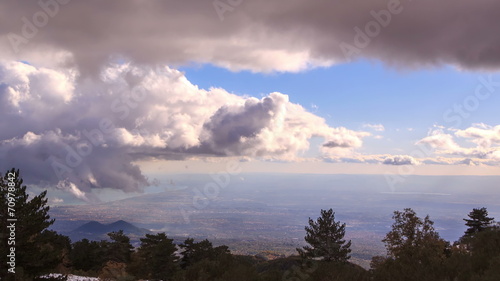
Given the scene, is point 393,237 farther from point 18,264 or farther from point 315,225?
point 18,264

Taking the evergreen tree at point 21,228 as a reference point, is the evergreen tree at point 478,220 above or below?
below

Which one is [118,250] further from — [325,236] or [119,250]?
[325,236]

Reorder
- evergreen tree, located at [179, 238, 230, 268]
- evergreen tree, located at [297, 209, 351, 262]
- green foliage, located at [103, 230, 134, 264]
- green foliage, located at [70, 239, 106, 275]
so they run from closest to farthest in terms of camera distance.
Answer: evergreen tree, located at [179, 238, 230, 268]
green foliage, located at [70, 239, 106, 275]
evergreen tree, located at [297, 209, 351, 262]
green foliage, located at [103, 230, 134, 264]

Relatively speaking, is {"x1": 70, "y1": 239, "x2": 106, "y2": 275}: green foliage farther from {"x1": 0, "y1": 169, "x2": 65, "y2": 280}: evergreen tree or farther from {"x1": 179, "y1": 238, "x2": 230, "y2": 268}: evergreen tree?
{"x1": 0, "y1": 169, "x2": 65, "y2": 280}: evergreen tree

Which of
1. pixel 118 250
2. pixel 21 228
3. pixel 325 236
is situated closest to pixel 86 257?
pixel 118 250

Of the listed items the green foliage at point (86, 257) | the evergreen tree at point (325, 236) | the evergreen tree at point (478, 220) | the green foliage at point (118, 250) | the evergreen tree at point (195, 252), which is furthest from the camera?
the green foliage at point (118, 250)

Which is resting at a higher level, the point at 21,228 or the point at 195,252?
the point at 21,228

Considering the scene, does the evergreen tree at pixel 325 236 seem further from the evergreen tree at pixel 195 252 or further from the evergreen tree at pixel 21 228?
the evergreen tree at pixel 21 228

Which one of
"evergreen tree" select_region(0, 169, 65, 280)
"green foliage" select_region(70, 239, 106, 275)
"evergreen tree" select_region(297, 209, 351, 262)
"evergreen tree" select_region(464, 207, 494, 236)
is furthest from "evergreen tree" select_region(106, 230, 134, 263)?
"evergreen tree" select_region(464, 207, 494, 236)

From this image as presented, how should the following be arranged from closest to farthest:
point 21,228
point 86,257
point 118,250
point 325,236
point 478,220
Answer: point 21,228 < point 86,257 < point 478,220 < point 118,250 < point 325,236

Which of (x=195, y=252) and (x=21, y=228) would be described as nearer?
(x=21, y=228)

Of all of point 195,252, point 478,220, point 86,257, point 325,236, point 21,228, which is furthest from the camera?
point 325,236

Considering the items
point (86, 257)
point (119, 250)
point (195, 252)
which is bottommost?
point (86, 257)

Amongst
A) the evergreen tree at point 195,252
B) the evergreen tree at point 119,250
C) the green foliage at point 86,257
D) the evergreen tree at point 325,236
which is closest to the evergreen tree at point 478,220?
the evergreen tree at point 325,236
